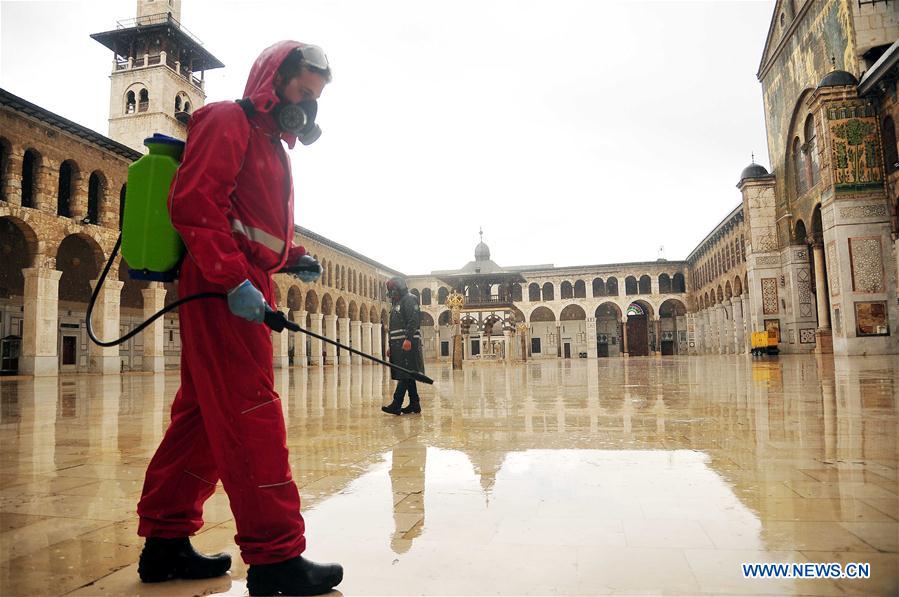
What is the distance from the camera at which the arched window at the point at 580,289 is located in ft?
154

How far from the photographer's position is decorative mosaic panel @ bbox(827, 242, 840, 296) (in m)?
17.0

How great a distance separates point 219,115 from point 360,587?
1582 millimetres

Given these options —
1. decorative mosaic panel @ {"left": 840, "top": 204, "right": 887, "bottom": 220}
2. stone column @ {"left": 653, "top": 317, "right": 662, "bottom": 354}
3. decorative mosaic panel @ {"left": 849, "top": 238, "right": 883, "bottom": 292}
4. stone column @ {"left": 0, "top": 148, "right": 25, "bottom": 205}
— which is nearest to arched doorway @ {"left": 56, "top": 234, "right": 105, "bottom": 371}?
stone column @ {"left": 0, "top": 148, "right": 25, "bottom": 205}

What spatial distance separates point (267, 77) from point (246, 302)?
861 mm

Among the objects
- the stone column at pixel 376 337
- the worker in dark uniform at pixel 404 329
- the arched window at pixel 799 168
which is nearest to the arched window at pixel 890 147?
the arched window at pixel 799 168

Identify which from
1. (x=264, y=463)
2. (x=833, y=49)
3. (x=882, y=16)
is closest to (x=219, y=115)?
(x=264, y=463)

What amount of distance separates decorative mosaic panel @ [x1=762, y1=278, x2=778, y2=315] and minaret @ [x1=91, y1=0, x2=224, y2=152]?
32.9 metres

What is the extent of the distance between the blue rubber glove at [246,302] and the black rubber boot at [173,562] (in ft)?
2.52

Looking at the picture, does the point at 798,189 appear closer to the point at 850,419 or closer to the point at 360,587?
the point at 850,419

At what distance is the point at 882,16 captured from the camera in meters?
16.5

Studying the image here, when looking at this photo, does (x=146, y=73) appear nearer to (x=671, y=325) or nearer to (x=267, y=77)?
(x=267, y=77)

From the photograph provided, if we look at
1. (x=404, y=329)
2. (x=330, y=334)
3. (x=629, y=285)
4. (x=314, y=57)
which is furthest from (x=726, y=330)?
(x=314, y=57)

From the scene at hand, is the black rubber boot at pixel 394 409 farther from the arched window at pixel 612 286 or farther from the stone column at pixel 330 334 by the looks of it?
the arched window at pixel 612 286

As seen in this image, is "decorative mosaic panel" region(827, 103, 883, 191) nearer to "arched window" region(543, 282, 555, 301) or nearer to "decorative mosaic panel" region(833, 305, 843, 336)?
"decorative mosaic panel" region(833, 305, 843, 336)
